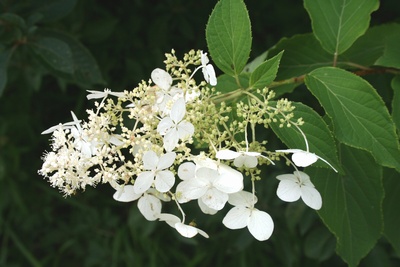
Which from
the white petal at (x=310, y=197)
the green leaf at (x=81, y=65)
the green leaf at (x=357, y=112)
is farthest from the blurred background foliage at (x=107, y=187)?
the white petal at (x=310, y=197)

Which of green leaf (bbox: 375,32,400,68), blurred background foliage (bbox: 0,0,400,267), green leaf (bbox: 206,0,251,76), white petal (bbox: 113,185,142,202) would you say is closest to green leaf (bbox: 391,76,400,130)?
green leaf (bbox: 375,32,400,68)

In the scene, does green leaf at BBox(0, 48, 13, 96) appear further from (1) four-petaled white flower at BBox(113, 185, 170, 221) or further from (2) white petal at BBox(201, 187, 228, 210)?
(2) white petal at BBox(201, 187, 228, 210)

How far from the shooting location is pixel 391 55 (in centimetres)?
121

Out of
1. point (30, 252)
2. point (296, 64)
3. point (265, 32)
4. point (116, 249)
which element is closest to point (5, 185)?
point (30, 252)

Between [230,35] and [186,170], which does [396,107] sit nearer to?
[230,35]

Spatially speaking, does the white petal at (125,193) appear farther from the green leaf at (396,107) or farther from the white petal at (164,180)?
the green leaf at (396,107)

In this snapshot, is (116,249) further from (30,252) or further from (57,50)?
(57,50)

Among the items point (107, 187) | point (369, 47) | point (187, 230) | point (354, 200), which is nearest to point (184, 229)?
point (187, 230)

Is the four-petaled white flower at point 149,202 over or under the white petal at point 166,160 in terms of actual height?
under

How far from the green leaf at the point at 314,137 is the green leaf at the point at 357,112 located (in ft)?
0.15

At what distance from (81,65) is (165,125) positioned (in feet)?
2.89

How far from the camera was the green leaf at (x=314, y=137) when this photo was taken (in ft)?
3.21

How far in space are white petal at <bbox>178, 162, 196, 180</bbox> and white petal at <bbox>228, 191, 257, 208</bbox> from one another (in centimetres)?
9

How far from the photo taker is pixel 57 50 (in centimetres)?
158
